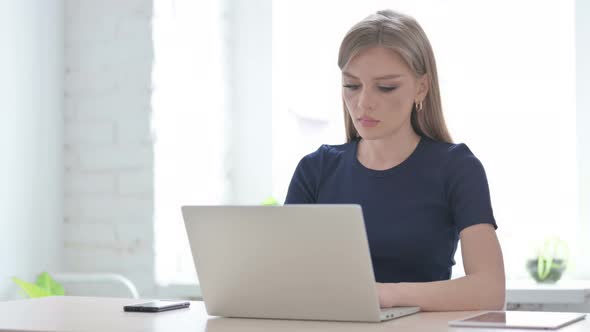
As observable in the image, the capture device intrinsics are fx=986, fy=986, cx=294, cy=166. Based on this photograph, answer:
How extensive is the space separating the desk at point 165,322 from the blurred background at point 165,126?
3.92ft

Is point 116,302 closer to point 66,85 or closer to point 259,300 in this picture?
point 259,300


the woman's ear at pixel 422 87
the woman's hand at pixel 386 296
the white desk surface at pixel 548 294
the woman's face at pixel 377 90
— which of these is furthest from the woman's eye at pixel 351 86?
the white desk surface at pixel 548 294

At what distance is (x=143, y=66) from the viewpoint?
124 inches

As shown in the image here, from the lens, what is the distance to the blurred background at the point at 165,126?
308 cm

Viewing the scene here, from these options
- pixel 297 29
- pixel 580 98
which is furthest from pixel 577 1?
pixel 297 29

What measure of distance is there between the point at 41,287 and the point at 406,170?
4.49 ft

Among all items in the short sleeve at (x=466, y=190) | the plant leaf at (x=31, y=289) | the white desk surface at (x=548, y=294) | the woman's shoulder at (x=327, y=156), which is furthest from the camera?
the plant leaf at (x=31, y=289)

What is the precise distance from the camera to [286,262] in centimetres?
162

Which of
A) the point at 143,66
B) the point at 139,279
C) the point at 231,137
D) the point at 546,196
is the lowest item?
the point at 139,279

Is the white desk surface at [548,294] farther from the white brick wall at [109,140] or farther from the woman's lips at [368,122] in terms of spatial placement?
the white brick wall at [109,140]

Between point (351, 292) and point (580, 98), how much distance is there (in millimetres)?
1737

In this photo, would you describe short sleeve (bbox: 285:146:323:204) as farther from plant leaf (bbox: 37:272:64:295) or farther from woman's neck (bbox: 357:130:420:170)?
plant leaf (bbox: 37:272:64:295)

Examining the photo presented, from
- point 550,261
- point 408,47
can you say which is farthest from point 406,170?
point 550,261

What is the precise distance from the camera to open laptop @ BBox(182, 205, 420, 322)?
5.14ft
